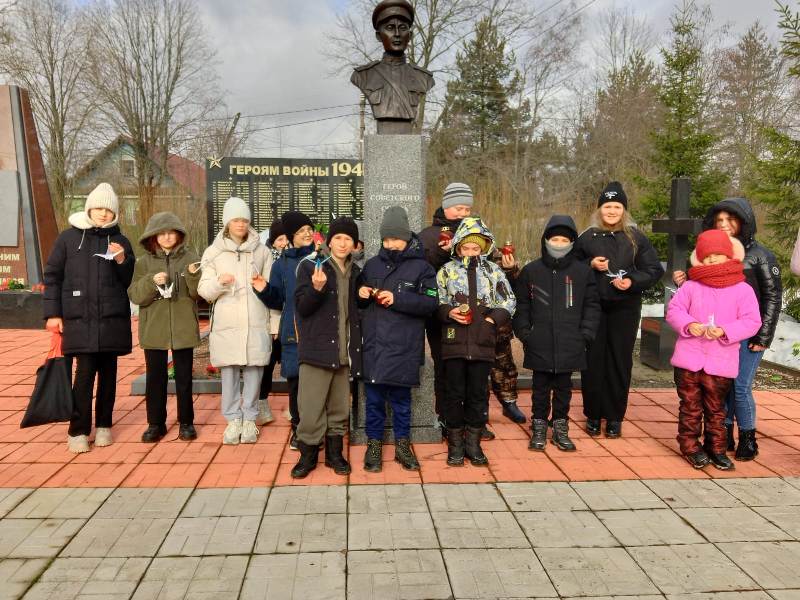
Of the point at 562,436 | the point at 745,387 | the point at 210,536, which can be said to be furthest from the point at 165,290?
the point at 745,387

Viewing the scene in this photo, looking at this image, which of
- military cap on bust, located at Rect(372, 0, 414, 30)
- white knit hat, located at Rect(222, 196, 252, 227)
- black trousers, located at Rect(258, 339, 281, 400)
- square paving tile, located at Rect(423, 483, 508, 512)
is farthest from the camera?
black trousers, located at Rect(258, 339, 281, 400)

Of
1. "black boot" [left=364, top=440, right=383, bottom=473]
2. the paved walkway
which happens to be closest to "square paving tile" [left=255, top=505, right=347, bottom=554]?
the paved walkway

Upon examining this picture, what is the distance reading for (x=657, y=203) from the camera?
1012 cm

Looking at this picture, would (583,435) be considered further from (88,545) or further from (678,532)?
(88,545)

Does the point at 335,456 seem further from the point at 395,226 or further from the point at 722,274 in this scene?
the point at 722,274

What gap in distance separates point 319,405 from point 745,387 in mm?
2914

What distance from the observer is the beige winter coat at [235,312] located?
169 inches

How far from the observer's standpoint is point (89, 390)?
169 inches

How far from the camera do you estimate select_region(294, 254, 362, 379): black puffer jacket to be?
374 cm

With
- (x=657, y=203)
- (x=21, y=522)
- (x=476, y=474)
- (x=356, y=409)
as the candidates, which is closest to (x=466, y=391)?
(x=476, y=474)

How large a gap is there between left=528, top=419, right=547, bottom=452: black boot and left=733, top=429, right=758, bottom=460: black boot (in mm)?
1320

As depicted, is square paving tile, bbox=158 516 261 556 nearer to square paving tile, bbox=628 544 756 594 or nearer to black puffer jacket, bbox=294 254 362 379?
black puffer jacket, bbox=294 254 362 379

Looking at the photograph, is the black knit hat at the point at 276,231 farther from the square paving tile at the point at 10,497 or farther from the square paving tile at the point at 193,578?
the square paving tile at the point at 193,578

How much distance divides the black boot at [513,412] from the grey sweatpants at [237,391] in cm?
207
